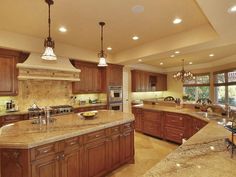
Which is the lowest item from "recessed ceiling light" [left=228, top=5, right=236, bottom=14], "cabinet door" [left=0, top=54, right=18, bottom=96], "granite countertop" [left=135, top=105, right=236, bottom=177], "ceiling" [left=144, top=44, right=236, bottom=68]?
"granite countertop" [left=135, top=105, right=236, bottom=177]

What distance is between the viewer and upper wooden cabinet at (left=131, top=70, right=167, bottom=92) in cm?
707

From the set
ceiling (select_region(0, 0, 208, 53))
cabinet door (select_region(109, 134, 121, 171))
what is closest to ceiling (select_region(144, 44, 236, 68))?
ceiling (select_region(0, 0, 208, 53))

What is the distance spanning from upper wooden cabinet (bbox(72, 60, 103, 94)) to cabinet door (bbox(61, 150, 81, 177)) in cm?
331

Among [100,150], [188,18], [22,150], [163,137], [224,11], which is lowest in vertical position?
[163,137]

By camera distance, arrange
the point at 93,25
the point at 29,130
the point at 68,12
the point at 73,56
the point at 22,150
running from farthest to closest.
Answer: the point at 73,56, the point at 93,25, the point at 68,12, the point at 29,130, the point at 22,150

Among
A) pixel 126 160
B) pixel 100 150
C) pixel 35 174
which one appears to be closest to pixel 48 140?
pixel 35 174

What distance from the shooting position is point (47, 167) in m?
1.75

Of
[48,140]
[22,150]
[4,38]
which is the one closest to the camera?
[22,150]

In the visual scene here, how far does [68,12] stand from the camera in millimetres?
2641

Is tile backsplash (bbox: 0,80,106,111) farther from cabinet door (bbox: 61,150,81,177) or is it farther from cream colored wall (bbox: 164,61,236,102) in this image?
cream colored wall (bbox: 164,61,236,102)

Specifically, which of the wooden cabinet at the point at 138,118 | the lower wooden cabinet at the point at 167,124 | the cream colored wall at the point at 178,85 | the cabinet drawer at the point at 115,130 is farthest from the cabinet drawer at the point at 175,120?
the cream colored wall at the point at 178,85

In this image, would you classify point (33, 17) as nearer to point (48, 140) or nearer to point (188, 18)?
point (48, 140)

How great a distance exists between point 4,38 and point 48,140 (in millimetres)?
3173

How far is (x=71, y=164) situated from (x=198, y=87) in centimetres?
824
